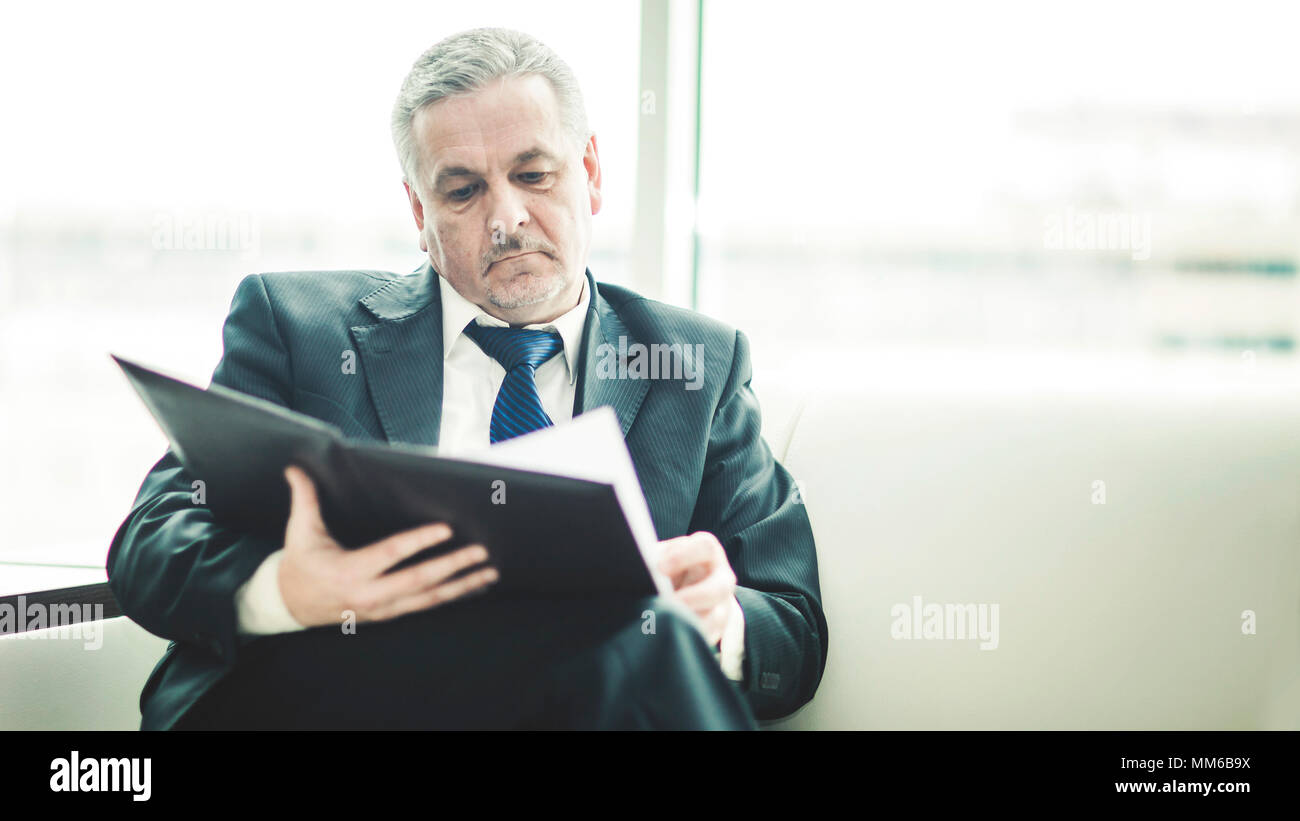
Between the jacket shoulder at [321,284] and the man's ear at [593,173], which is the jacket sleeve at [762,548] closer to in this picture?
the man's ear at [593,173]

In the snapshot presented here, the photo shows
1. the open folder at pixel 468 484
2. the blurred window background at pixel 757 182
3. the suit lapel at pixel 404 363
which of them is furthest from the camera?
the blurred window background at pixel 757 182

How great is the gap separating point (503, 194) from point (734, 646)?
73 cm

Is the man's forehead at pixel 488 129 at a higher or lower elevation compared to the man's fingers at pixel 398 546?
higher

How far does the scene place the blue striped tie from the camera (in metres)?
1.34

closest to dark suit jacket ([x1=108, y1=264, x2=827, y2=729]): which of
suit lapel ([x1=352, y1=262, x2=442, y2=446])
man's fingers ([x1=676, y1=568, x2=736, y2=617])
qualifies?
suit lapel ([x1=352, y1=262, x2=442, y2=446])

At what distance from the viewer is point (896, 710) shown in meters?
1.30

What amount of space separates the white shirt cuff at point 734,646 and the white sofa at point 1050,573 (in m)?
0.16

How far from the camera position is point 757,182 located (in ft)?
6.60

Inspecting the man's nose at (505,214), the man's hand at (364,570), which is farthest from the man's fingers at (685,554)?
the man's nose at (505,214)

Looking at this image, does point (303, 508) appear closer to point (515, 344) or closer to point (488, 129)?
point (515, 344)

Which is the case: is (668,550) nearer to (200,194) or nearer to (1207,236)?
(1207,236)

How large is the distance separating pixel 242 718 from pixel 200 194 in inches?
55.2

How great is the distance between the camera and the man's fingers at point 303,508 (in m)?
0.91
